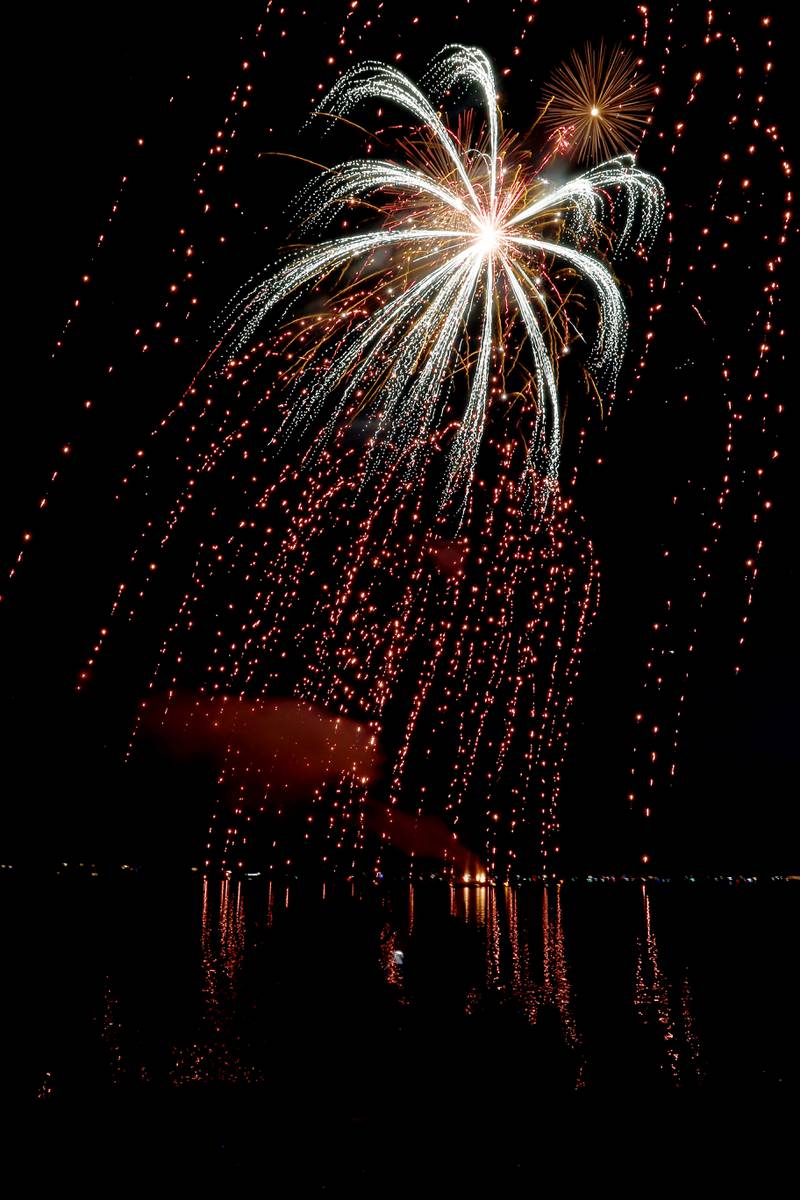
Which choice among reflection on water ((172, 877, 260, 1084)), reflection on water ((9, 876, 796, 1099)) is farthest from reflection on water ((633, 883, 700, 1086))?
reflection on water ((172, 877, 260, 1084))

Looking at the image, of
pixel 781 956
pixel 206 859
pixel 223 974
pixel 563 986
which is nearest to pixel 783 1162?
pixel 563 986

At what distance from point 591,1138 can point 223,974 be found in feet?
19.9

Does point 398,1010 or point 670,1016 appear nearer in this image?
point 670,1016

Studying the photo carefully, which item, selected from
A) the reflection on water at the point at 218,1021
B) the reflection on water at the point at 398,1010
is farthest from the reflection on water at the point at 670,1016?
the reflection on water at the point at 218,1021

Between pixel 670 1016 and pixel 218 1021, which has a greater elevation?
pixel 670 1016

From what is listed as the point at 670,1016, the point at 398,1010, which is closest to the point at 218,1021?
the point at 398,1010

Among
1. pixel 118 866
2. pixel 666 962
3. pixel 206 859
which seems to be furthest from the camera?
pixel 206 859

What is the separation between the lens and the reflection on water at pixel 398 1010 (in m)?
5.41

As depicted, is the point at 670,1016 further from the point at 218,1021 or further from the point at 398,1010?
the point at 218,1021

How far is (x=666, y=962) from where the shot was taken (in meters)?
11.3

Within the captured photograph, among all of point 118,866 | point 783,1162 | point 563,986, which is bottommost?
point 783,1162

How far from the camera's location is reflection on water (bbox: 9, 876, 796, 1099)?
541 cm

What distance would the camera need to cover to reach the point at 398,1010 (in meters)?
7.52

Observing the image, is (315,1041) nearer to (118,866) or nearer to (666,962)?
(666,962)
